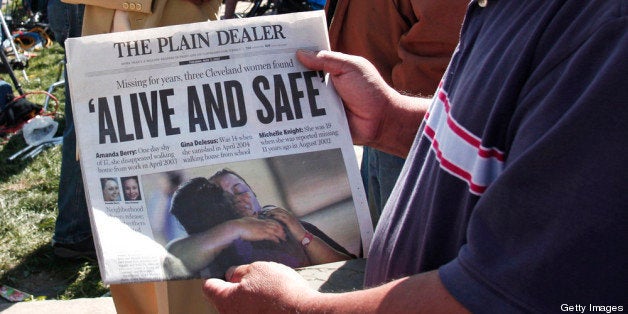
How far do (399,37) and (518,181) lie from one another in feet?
4.77

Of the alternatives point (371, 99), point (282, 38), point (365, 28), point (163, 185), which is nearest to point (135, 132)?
point (163, 185)

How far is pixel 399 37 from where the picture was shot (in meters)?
2.13

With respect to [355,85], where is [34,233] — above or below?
below

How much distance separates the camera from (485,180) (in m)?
0.85

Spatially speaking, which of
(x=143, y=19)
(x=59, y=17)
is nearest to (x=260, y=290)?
(x=143, y=19)

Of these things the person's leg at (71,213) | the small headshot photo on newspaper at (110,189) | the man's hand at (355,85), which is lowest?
the person's leg at (71,213)

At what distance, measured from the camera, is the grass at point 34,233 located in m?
3.21

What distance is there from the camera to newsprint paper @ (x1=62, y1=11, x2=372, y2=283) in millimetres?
1253

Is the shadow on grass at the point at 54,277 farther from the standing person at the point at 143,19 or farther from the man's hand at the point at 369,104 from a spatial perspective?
the man's hand at the point at 369,104

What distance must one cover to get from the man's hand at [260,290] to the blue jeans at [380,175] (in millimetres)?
1119

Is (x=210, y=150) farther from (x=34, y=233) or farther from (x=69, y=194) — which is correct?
(x=34, y=233)

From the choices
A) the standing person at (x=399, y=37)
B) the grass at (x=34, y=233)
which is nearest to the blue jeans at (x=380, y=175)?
the standing person at (x=399, y=37)

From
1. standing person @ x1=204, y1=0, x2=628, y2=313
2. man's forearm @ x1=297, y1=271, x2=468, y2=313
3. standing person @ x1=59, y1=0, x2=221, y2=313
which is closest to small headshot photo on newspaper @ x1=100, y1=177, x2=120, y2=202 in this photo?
standing person @ x1=204, y1=0, x2=628, y2=313

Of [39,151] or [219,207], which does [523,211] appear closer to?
[219,207]
